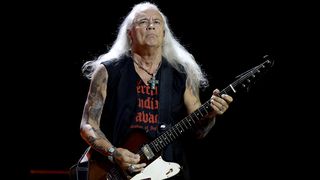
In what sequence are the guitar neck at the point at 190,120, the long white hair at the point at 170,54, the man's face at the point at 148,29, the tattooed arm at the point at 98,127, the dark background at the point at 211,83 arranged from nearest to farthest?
1. the tattooed arm at the point at 98,127
2. the guitar neck at the point at 190,120
3. the man's face at the point at 148,29
4. the long white hair at the point at 170,54
5. the dark background at the point at 211,83

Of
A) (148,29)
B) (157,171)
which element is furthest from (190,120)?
(148,29)

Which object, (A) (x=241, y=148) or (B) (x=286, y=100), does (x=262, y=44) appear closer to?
(B) (x=286, y=100)

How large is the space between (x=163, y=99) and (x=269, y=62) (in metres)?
0.74

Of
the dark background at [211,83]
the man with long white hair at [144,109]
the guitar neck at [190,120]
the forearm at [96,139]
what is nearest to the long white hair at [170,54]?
the man with long white hair at [144,109]

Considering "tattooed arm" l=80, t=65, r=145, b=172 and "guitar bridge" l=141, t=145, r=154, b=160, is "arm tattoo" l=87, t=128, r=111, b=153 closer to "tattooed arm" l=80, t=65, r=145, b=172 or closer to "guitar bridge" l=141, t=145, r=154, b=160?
"tattooed arm" l=80, t=65, r=145, b=172

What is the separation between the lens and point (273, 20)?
4.59m

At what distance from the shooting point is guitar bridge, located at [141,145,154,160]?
302 cm

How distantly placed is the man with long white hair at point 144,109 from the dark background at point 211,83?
1.15 metres

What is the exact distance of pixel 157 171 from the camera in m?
3.00

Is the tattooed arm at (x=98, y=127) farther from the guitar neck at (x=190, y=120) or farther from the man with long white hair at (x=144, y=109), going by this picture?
the guitar neck at (x=190, y=120)

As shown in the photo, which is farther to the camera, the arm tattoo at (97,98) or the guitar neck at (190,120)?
the arm tattoo at (97,98)

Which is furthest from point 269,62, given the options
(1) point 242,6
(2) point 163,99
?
(1) point 242,6

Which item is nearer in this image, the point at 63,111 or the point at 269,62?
the point at 269,62

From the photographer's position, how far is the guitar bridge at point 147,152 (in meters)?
3.02
